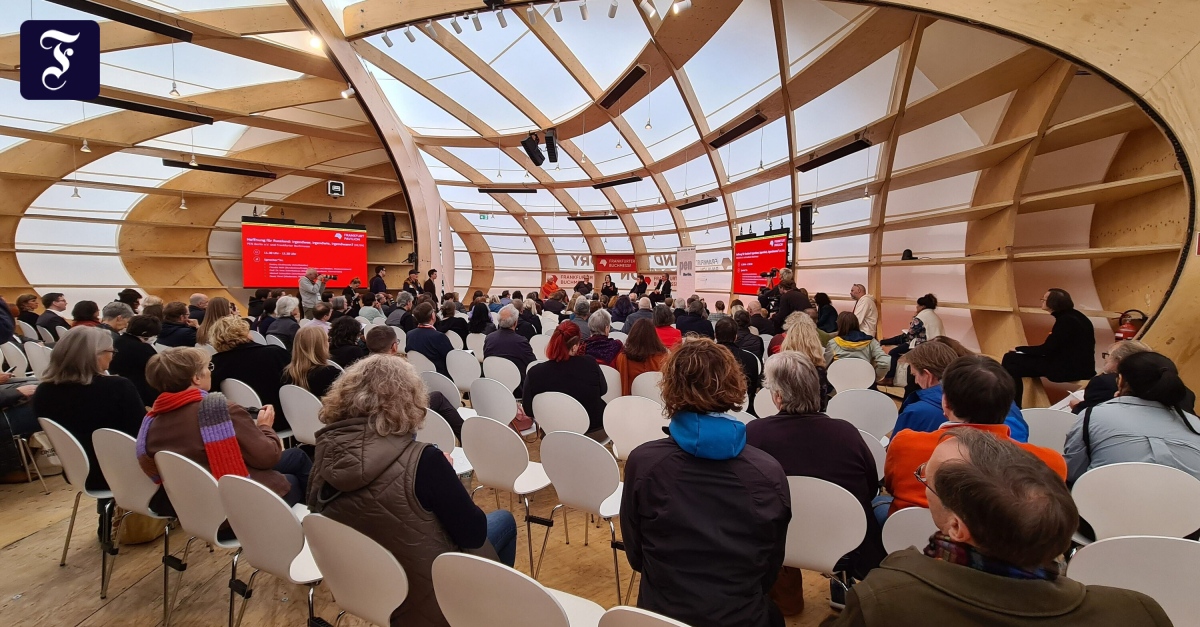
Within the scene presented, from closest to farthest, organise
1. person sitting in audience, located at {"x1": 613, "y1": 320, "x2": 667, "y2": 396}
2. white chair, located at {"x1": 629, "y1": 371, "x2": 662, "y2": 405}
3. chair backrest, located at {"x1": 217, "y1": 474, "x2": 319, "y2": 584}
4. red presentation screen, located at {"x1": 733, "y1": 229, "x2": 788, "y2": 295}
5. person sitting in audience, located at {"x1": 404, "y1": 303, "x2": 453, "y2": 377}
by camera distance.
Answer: chair backrest, located at {"x1": 217, "y1": 474, "x2": 319, "y2": 584}
white chair, located at {"x1": 629, "y1": 371, "x2": 662, "y2": 405}
person sitting in audience, located at {"x1": 613, "y1": 320, "x2": 667, "y2": 396}
person sitting in audience, located at {"x1": 404, "y1": 303, "x2": 453, "y2": 377}
red presentation screen, located at {"x1": 733, "y1": 229, "x2": 788, "y2": 295}

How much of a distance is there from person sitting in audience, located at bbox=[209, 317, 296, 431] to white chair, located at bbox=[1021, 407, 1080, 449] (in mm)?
4935

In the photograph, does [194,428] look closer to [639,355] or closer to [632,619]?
[632,619]

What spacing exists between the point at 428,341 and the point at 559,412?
7.39ft

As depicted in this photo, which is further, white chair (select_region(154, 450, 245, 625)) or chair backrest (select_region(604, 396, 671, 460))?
chair backrest (select_region(604, 396, 671, 460))

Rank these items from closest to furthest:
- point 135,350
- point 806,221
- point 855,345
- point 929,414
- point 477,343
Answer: point 929,414 → point 135,350 → point 855,345 → point 477,343 → point 806,221

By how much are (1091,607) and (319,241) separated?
53.7 ft

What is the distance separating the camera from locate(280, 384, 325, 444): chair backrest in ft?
9.64

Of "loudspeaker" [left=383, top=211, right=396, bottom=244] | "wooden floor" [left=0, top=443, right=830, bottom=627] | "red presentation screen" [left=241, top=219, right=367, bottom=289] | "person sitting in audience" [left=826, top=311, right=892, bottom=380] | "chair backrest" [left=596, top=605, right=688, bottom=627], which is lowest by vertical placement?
"wooden floor" [left=0, top=443, right=830, bottom=627]

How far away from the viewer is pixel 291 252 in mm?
13789

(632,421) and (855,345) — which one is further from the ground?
(855,345)

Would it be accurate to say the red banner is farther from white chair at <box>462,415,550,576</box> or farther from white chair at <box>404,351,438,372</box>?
white chair at <box>462,415,550,576</box>

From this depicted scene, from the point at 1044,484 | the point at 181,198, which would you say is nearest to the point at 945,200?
the point at 1044,484

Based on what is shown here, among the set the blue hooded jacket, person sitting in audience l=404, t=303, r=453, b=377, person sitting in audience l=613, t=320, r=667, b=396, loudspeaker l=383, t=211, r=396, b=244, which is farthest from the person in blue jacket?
loudspeaker l=383, t=211, r=396, b=244

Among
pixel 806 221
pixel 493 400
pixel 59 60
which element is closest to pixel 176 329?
pixel 59 60
